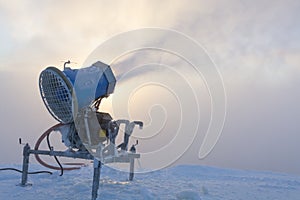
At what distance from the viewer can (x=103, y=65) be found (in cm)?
612

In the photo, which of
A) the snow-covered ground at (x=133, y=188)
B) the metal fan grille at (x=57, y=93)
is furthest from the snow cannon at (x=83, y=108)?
the snow-covered ground at (x=133, y=188)

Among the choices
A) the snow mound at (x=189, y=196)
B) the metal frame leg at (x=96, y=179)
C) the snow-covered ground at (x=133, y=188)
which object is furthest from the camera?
the snow-covered ground at (x=133, y=188)

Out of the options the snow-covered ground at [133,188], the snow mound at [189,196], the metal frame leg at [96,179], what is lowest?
the snow-covered ground at [133,188]

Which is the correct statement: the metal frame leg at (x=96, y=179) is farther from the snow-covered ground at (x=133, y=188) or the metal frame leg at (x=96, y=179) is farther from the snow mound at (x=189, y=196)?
the snow mound at (x=189, y=196)

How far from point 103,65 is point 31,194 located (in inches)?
109

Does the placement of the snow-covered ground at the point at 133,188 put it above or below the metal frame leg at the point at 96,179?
below

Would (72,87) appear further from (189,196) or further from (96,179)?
(189,196)

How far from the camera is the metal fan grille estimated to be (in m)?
5.71

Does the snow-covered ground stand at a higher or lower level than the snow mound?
lower

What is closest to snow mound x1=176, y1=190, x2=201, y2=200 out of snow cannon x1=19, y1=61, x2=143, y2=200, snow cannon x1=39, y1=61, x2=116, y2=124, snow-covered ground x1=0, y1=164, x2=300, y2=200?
snow-covered ground x1=0, y1=164, x2=300, y2=200

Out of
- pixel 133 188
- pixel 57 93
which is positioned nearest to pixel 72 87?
pixel 57 93

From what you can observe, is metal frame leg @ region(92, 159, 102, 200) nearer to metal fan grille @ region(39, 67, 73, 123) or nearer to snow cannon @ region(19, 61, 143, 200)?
snow cannon @ region(19, 61, 143, 200)

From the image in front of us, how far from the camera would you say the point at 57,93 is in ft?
19.1

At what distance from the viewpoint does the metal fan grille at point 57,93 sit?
5.71 metres
